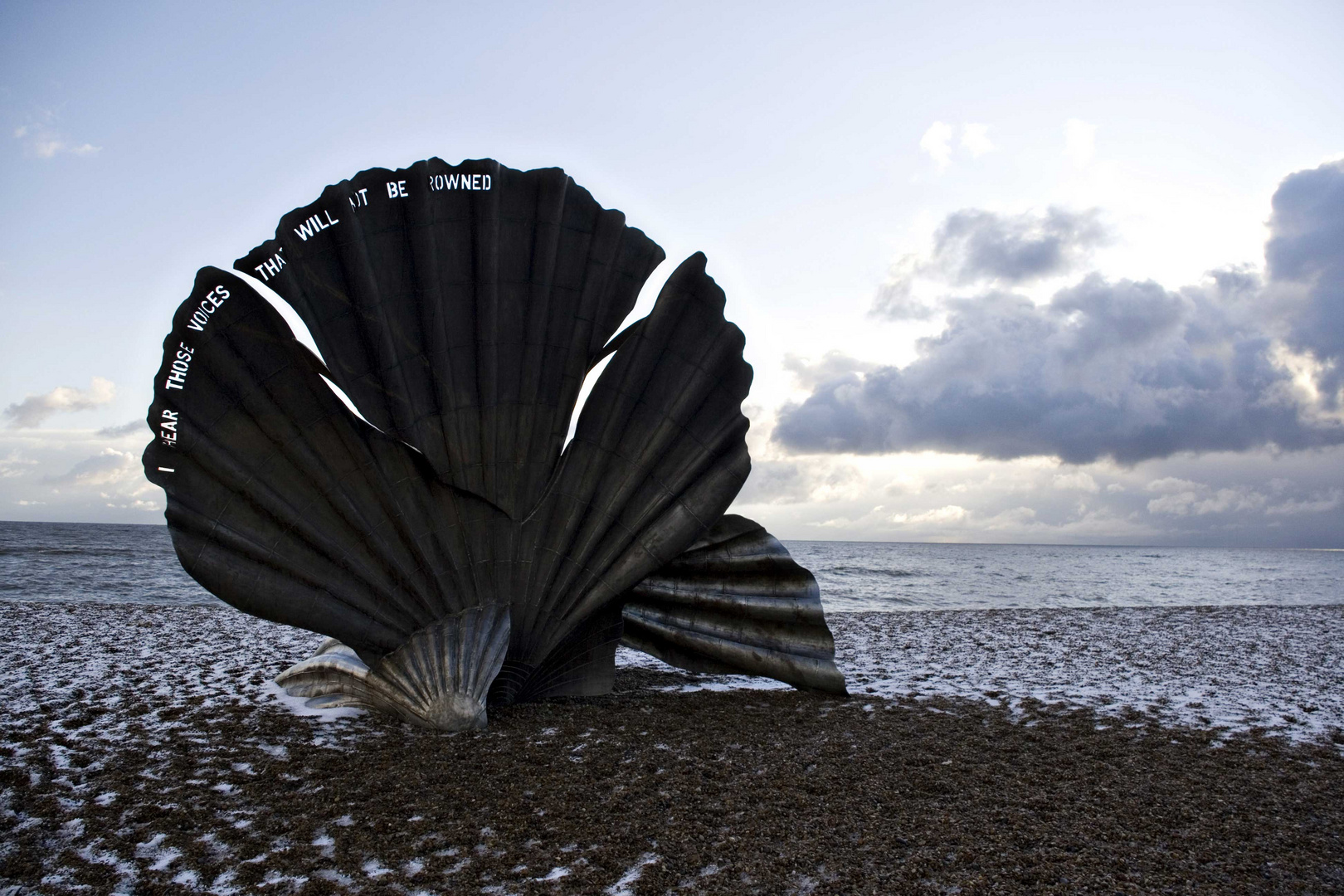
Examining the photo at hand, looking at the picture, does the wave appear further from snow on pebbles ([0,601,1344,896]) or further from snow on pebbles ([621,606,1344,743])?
snow on pebbles ([0,601,1344,896])

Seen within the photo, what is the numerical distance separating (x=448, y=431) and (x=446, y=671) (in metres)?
1.65

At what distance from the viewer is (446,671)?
5.50 metres

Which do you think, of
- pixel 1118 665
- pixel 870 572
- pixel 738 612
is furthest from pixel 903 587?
A: pixel 738 612

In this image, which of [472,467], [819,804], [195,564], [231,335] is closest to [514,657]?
[472,467]

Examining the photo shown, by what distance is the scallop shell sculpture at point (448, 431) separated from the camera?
5582mm

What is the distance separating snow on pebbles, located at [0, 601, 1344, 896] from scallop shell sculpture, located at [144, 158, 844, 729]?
824 mm

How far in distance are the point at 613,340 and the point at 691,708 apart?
298cm

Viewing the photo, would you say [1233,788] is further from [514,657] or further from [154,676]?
[154,676]

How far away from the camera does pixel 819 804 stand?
4.21 metres

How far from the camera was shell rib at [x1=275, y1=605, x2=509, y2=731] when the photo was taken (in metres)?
5.45

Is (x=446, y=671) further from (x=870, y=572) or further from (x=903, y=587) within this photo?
(x=870, y=572)

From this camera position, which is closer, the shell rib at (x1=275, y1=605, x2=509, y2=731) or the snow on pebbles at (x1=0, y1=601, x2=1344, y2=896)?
the snow on pebbles at (x1=0, y1=601, x2=1344, y2=896)

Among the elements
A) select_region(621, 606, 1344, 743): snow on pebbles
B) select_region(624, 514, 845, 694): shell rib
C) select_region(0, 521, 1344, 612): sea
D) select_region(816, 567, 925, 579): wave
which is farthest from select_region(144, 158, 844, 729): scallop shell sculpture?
select_region(816, 567, 925, 579): wave

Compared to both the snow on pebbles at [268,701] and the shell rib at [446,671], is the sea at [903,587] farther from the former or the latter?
the shell rib at [446,671]
